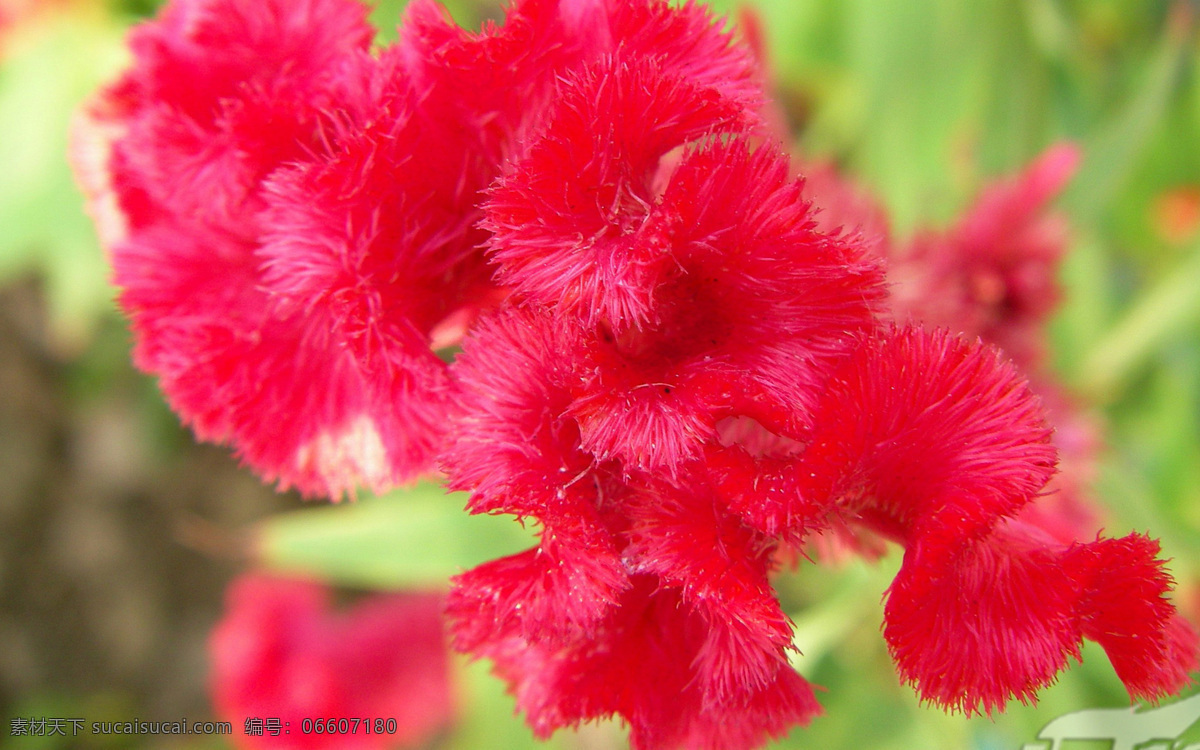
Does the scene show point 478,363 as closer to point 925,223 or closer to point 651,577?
point 651,577

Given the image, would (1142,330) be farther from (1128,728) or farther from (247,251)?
(247,251)

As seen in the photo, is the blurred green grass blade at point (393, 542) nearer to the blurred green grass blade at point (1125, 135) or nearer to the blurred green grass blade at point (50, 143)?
the blurred green grass blade at point (50, 143)

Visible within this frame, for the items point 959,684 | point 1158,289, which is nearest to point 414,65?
point 959,684

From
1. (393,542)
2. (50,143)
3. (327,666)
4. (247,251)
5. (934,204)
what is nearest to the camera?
(247,251)

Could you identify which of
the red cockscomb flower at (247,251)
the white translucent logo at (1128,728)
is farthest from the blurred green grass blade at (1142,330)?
the red cockscomb flower at (247,251)

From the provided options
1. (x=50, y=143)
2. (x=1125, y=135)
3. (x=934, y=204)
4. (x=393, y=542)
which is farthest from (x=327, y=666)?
(x=1125, y=135)

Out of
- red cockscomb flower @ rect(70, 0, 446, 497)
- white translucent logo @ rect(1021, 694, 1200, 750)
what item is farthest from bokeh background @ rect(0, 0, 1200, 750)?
red cockscomb flower @ rect(70, 0, 446, 497)

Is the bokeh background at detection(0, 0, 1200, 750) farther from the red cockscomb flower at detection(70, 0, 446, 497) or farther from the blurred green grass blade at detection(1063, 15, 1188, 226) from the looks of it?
the red cockscomb flower at detection(70, 0, 446, 497)
